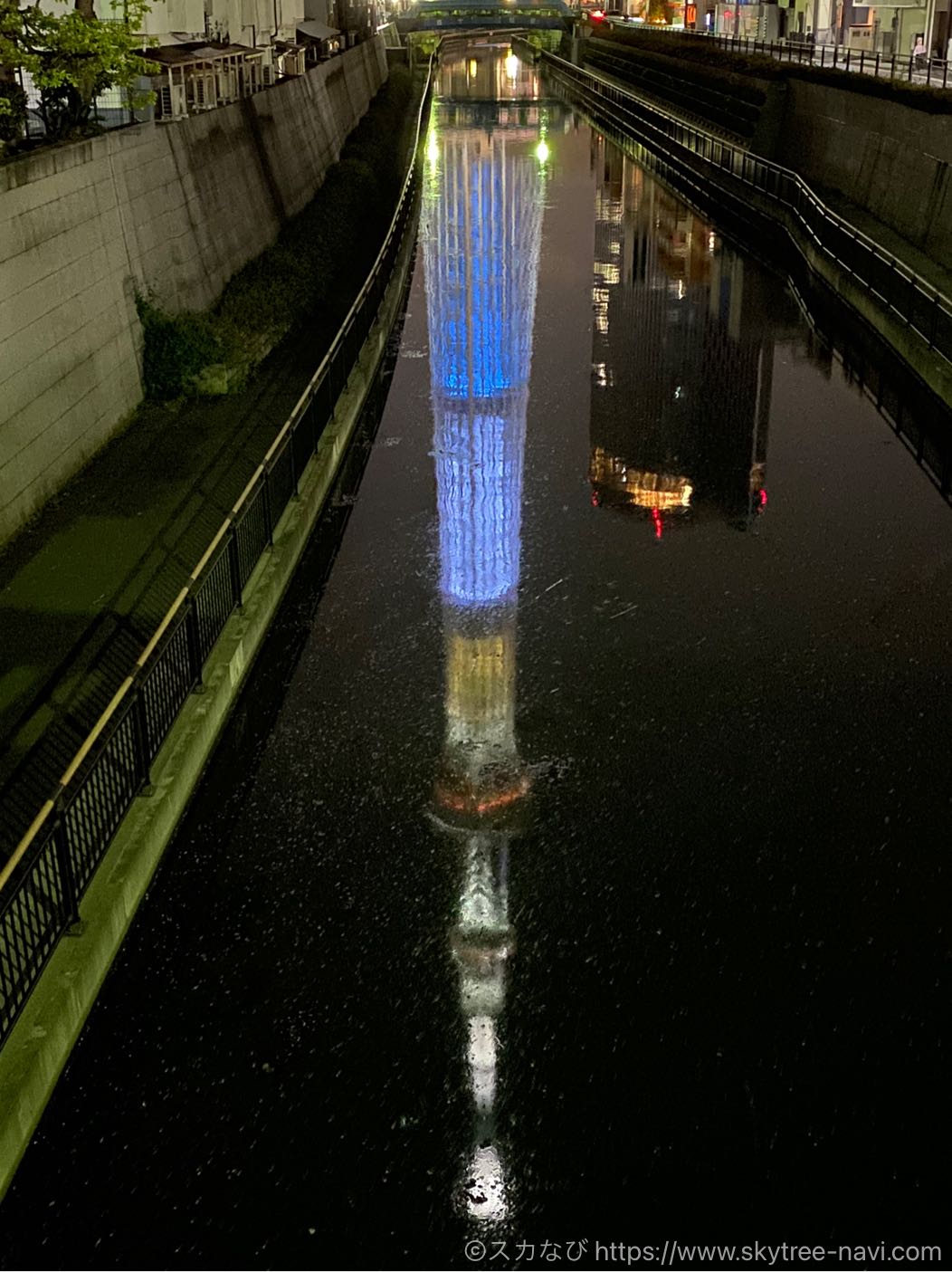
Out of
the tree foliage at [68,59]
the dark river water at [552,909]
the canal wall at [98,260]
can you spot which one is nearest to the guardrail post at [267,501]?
the dark river water at [552,909]

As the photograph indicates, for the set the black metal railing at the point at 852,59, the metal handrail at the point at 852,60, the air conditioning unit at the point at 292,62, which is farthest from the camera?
the air conditioning unit at the point at 292,62

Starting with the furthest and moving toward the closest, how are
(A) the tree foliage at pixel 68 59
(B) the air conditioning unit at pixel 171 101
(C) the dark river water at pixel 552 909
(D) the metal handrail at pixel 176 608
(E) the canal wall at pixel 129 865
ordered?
(B) the air conditioning unit at pixel 171 101 → (A) the tree foliage at pixel 68 59 → (D) the metal handrail at pixel 176 608 → (E) the canal wall at pixel 129 865 → (C) the dark river water at pixel 552 909

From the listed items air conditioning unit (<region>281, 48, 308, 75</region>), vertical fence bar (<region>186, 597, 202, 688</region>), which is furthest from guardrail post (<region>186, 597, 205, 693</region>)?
air conditioning unit (<region>281, 48, 308, 75</region>)

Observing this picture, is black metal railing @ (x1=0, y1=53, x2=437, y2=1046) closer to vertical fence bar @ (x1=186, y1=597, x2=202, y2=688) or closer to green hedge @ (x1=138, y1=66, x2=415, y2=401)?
vertical fence bar @ (x1=186, y1=597, x2=202, y2=688)

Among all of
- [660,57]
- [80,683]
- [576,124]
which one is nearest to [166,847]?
[80,683]

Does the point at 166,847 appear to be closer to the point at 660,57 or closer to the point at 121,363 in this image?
the point at 121,363

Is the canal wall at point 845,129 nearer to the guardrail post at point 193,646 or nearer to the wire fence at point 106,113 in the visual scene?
the wire fence at point 106,113
